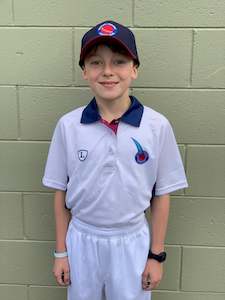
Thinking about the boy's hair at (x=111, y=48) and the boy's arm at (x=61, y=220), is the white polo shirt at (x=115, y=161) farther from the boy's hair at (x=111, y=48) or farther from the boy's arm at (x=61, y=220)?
the boy's hair at (x=111, y=48)

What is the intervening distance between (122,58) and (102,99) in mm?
196

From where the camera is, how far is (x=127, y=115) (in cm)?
189

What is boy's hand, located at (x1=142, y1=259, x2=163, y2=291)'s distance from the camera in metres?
1.98

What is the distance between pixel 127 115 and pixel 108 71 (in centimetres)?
22

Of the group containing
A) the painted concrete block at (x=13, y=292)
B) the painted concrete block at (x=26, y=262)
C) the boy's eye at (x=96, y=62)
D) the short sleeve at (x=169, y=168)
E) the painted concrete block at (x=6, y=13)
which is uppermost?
the painted concrete block at (x=6, y=13)

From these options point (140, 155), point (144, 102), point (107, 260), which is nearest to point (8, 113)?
point (144, 102)

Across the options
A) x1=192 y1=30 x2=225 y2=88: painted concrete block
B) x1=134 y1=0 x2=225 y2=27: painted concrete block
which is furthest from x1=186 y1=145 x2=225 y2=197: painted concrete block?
x1=134 y1=0 x2=225 y2=27: painted concrete block

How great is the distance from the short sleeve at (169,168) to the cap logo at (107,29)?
45cm

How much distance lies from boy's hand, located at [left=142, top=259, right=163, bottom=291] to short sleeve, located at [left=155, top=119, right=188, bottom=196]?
0.32 metres

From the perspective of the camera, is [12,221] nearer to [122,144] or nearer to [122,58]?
[122,144]

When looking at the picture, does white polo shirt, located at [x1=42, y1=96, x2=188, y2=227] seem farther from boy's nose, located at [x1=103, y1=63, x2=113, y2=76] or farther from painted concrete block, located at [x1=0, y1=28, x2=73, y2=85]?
painted concrete block, located at [x1=0, y1=28, x2=73, y2=85]

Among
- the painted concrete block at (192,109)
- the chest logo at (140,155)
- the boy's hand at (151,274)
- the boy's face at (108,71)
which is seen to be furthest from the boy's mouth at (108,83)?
the boy's hand at (151,274)

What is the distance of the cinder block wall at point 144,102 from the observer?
2.16m

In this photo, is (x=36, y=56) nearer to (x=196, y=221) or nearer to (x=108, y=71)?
(x=108, y=71)
